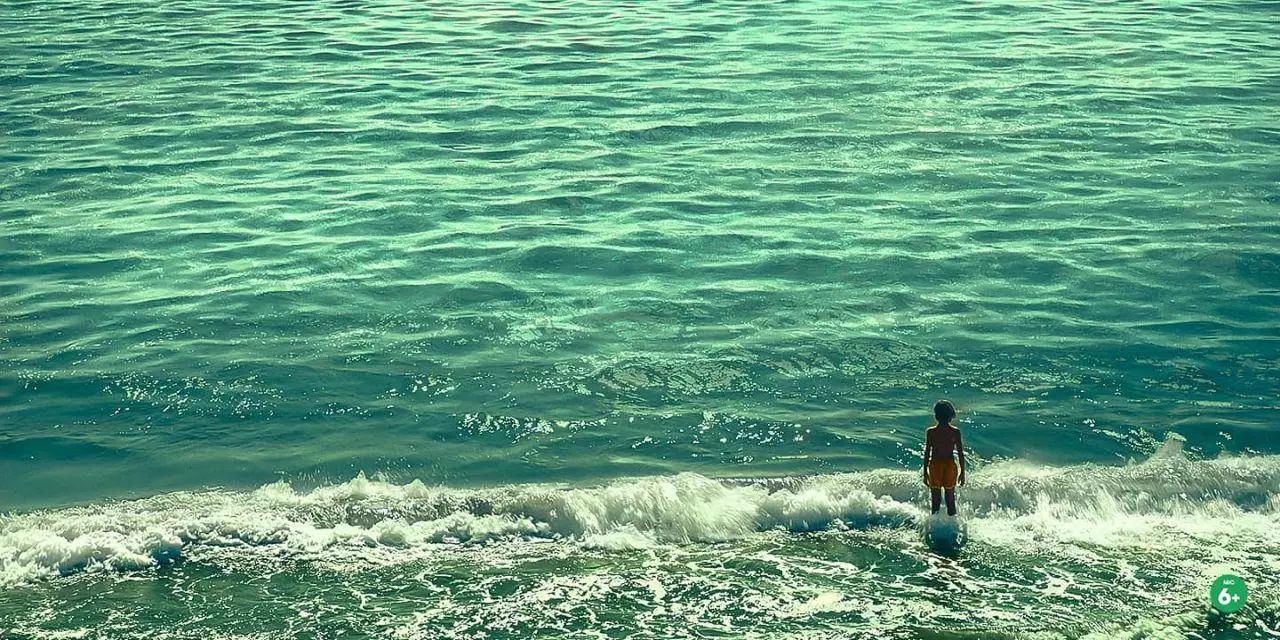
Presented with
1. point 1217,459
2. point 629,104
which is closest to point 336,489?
point 1217,459

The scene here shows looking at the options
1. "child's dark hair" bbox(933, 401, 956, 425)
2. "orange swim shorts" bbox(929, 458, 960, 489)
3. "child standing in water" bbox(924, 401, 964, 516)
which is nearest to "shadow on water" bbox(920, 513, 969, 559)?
"child standing in water" bbox(924, 401, 964, 516)

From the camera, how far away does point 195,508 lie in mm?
12164

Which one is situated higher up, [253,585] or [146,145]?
[146,145]

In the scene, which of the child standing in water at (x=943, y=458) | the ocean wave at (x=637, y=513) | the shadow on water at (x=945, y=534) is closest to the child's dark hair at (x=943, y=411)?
the child standing in water at (x=943, y=458)

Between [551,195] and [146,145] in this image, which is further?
[146,145]

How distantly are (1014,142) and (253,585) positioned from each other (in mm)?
15378

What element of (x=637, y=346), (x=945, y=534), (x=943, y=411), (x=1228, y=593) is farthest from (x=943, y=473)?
(x=637, y=346)

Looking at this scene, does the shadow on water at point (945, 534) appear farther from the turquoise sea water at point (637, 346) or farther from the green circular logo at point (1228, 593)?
the green circular logo at point (1228, 593)

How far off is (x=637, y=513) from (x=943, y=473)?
245 cm

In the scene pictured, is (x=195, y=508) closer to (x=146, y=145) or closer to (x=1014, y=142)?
(x=146, y=145)

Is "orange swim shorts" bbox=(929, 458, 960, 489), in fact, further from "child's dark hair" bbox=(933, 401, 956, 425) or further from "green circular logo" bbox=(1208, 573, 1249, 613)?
"green circular logo" bbox=(1208, 573, 1249, 613)

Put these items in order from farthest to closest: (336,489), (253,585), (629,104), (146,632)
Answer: (629,104) → (336,489) → (253,585) → (146,632)

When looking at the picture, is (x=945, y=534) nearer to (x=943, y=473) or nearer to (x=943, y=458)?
(x=943, y=473)

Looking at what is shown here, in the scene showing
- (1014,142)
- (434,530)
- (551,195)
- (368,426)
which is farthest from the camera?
(1014,142)
